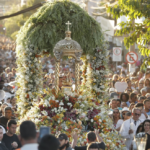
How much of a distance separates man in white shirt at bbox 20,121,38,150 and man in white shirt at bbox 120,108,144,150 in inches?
212

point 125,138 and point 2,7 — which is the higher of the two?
point 2,7

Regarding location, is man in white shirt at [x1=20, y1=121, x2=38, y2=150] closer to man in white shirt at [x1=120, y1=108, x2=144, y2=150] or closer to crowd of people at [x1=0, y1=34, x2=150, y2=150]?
crowd of people at [x1=0, y1=34, x2=150, y2=150]

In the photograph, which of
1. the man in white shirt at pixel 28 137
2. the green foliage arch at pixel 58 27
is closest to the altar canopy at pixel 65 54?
the green foliage arch at pixel 58 27

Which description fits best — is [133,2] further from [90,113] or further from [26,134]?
[26,134]

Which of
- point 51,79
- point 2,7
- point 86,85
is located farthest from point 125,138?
point 2,7

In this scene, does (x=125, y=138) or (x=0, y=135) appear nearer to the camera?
(x=0, y=135)

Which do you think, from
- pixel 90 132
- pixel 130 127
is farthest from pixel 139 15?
pixel 90 132

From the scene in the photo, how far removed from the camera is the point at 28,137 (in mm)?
4488

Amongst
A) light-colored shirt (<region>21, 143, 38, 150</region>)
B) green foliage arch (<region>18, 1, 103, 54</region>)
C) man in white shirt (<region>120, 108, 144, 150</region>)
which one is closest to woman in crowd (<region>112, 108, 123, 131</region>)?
man in white shirt (<region>120, 108, 144, 150</region>)

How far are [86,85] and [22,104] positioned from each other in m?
2.37

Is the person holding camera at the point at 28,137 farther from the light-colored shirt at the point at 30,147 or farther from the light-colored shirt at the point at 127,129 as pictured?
the light-colored shirt at the point at 127,129

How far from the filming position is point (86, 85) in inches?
522

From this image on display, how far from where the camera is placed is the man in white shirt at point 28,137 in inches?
172

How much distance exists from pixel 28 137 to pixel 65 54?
681cm
